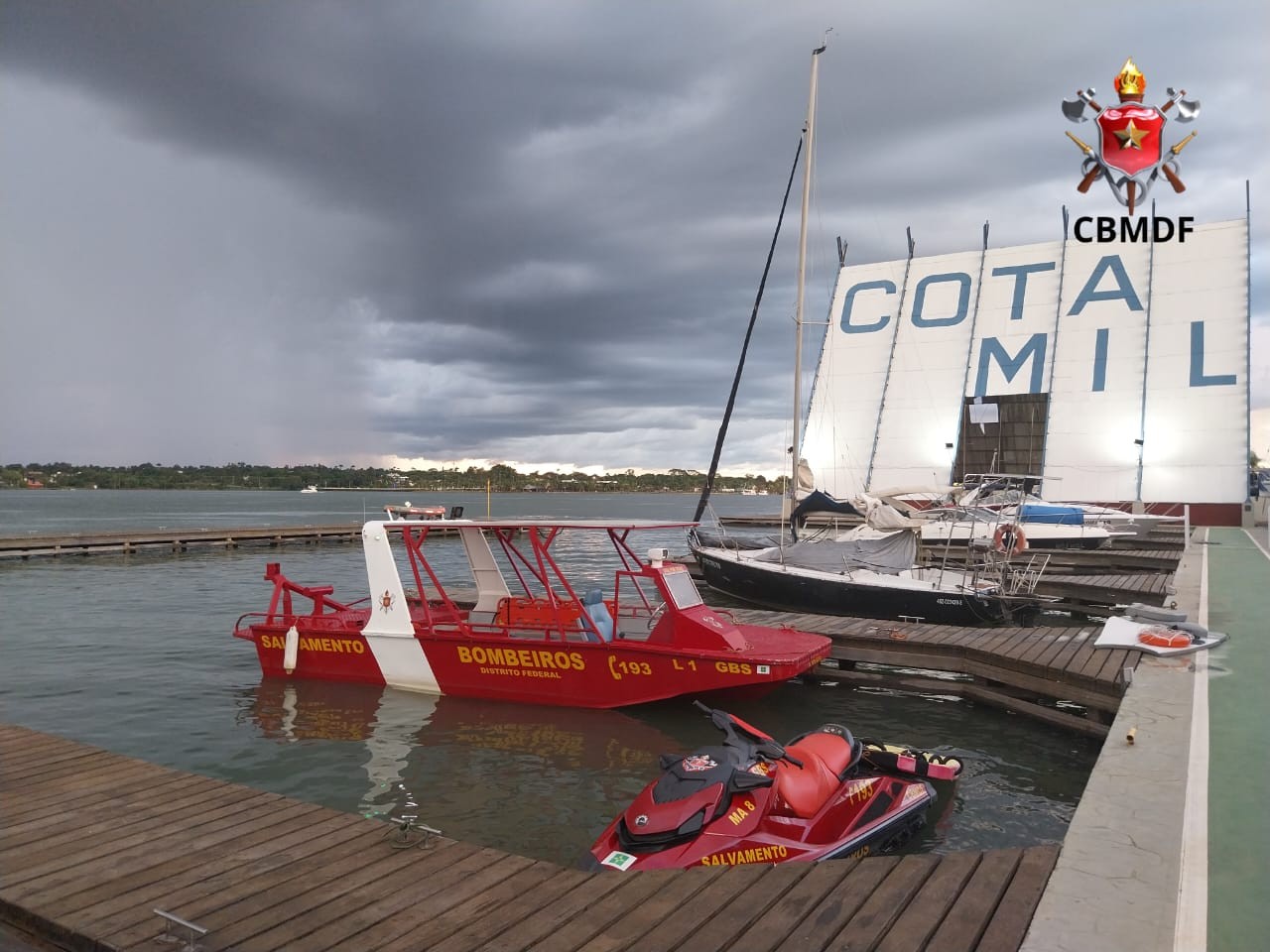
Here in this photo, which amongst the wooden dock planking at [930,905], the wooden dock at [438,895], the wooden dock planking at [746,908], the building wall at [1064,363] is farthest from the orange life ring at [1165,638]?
the building wall at [1064,363]

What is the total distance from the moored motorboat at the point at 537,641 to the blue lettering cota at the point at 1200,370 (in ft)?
117

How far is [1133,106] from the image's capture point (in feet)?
80.9

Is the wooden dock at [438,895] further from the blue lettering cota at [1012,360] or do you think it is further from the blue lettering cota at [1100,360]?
the blue lettering cota at [1100,360]

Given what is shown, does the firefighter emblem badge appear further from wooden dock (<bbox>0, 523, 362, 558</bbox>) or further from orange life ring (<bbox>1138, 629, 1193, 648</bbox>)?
wooden dock (<bbox>0, 523, 362, 558</bbox>)

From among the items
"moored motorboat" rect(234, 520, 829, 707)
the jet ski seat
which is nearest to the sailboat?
"moored motorboat" rect(234, 520, 829, 707)

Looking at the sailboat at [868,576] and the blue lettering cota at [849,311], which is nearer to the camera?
the sailboat at [868,576]

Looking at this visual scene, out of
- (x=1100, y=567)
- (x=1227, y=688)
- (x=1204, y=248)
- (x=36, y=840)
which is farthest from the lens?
(x=1204, y=248)

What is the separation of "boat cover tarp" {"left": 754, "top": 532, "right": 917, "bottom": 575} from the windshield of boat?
28.7 feet

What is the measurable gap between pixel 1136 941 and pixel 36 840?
7.14 m

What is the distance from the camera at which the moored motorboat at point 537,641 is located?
11625mm

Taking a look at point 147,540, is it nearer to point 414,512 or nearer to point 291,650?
point 291,650

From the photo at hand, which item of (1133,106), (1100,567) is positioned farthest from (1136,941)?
(1133,106)

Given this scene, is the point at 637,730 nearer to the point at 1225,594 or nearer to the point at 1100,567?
the point at 1225,594

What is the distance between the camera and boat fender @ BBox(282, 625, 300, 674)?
13898mm
